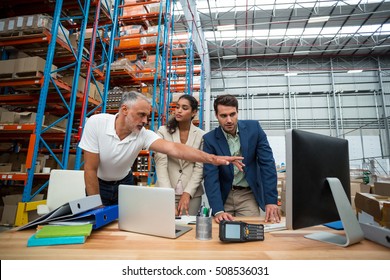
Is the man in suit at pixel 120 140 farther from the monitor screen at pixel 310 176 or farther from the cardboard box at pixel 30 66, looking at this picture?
the cardboard box at pixel 30 66

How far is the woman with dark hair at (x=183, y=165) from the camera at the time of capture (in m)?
1.86

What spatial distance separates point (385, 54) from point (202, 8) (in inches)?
437

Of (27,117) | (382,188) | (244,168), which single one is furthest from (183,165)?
(27,117)

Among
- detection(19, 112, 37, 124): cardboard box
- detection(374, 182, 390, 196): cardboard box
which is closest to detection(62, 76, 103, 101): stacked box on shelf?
detection(19, 112, 37, 124): cardboard box

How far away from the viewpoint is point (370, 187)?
3.63 metres

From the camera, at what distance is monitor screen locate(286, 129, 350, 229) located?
0.95 meters

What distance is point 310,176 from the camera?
1005 millimetres

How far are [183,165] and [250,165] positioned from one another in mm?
565

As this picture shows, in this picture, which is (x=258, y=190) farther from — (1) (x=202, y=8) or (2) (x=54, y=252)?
(1) (x=202, y=8)

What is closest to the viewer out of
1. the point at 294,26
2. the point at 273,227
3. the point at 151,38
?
the point at 273,227

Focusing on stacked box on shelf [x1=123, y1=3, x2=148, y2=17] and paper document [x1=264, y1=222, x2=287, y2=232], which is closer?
→ paper document [x1=264, y1=222, x2=287, y2=232]

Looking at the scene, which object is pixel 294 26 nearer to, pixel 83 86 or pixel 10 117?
pixel 83 86

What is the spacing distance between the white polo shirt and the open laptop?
0.73 metres

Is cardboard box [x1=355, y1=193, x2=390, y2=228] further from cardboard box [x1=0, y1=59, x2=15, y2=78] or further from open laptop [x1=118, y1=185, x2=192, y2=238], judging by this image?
cardboard box [x1=0, y1=59, x2=15, y2=78]
